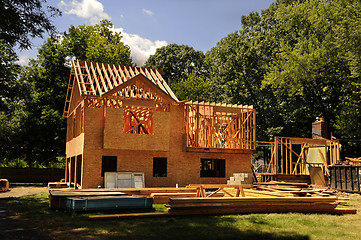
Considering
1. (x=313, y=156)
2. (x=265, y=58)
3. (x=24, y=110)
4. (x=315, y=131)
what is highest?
(x=265, y=58)

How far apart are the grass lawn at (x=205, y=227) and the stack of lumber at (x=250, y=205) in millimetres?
390

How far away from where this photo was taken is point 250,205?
12359mm

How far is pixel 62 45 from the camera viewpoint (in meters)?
35.6

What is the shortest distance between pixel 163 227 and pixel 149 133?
12.5 metres

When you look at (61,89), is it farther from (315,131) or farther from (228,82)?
(315,131)

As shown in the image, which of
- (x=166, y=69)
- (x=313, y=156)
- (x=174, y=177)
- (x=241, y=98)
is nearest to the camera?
(x=174, y=177)

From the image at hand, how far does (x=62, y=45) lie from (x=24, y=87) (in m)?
7.83

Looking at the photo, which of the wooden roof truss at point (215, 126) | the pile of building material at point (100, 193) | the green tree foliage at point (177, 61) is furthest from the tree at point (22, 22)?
the green tree foliage at point (177, 61)

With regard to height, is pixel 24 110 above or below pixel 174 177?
above

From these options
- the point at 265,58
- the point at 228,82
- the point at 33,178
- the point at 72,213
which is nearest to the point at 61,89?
the point at 33,178

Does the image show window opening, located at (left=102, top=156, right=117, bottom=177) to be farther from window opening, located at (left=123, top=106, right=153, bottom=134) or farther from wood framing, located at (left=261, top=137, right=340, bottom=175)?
wood framing, located at (left=261, top=137, right=340, bottom=175)

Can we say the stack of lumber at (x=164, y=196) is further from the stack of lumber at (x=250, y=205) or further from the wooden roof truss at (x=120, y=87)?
the wooden roof truss at (x=120, y=87)

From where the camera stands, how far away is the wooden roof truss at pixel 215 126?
70.4ft

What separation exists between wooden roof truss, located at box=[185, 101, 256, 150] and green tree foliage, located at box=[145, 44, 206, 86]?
28.0 m
